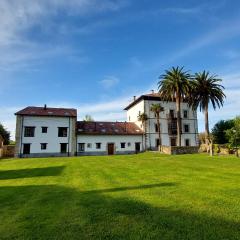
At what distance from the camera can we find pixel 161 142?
2096 inches

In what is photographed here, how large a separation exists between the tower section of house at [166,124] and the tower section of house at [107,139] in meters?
2.34

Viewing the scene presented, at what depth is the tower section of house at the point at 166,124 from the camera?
2088 inches

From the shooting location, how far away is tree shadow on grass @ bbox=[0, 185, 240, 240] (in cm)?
554

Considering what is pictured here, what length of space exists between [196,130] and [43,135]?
31697 mm

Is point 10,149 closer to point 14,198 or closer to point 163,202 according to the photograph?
point 14,198

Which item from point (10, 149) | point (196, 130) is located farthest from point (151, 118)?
point (10, 149)

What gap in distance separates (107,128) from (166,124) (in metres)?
12.6

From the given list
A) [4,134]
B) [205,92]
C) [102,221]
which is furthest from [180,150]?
[4,134]

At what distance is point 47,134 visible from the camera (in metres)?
46.4

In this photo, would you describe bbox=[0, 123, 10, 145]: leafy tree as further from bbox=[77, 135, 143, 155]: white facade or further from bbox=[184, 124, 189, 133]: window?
bbox=[184, 124, 189, 133]: window

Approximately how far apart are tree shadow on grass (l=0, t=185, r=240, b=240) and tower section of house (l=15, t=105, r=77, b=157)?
38.1 meters

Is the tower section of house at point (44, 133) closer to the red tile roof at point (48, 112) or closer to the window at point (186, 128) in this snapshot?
the red tile roof at point (48, 112)

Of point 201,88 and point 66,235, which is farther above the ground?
point 201,88

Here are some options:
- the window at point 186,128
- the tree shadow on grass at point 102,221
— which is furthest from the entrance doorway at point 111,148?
the tree shadow on grass at point 102,221
